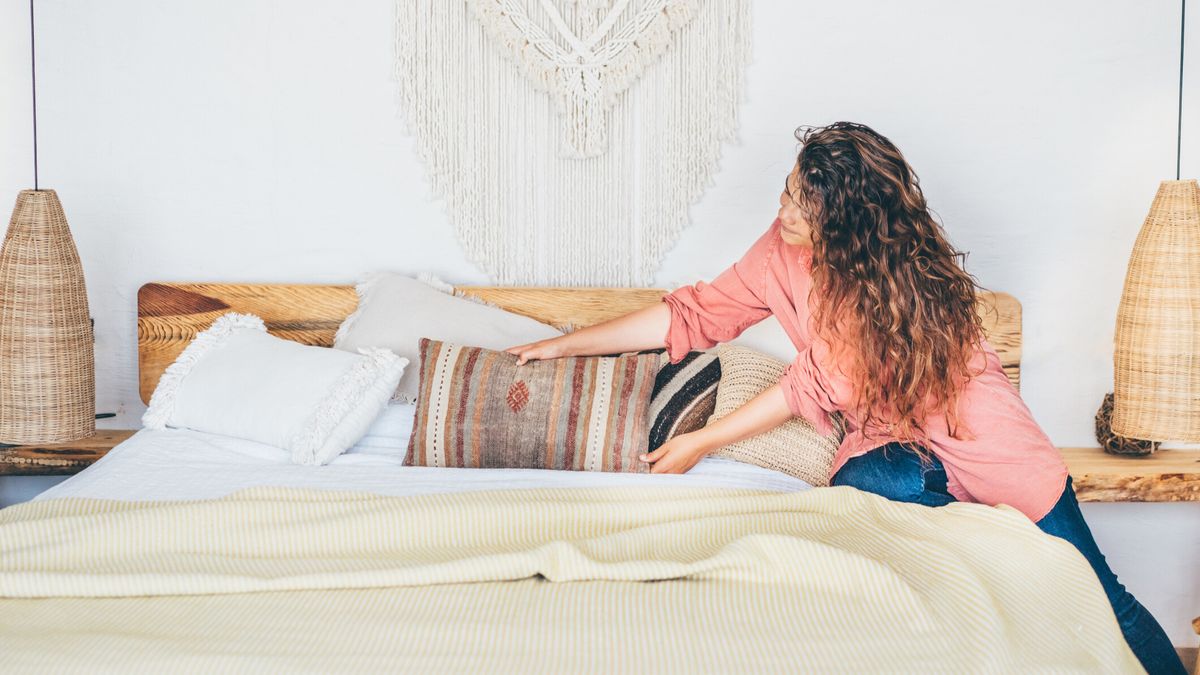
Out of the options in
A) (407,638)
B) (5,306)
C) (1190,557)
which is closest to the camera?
(407,638)

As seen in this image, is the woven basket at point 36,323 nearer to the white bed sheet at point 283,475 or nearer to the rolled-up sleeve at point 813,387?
the white bed sheet at point 283,475

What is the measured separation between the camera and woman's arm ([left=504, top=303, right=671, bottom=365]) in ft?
7.52

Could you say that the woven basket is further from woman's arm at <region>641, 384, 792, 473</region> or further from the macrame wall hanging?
woman's arm at <region>641, 384, 792, 473</region>

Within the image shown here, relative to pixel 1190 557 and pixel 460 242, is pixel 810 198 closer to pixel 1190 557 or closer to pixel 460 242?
pixel 460 242

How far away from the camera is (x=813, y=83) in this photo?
264 centimetres

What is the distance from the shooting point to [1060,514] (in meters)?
1.88

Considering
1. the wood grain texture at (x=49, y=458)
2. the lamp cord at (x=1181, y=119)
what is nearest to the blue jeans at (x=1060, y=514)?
the lamp cord at (x=1181, y=119)

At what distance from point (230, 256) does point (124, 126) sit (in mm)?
422

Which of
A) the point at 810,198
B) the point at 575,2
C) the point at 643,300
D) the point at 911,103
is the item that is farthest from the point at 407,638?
the point at 911,103

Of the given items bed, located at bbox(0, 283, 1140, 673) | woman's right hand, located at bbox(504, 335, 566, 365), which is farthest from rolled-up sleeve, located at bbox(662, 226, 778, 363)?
bed, located at bbox(0, 283, 1140, 673)

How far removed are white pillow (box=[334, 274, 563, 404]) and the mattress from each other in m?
0.26

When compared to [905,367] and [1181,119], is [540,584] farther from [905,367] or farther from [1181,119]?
[1181,119]

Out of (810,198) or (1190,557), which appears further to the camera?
(1190,557)

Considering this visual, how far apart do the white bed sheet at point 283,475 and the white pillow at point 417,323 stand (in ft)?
0.95
